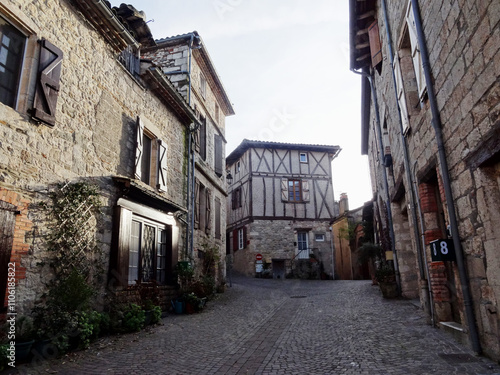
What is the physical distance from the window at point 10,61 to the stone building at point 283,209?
52.1 feet

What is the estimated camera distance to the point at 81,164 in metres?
5.81

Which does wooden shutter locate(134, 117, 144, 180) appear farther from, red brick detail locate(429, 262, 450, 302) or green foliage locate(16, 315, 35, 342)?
red brick detail locate(429, 262, 450, 302)

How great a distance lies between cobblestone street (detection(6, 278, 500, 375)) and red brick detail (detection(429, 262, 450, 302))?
0.47m

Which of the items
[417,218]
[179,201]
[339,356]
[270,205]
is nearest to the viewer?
A: [339,356]

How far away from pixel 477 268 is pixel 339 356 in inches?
71.7

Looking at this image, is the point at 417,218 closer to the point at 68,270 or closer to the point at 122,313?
the point at 122,313

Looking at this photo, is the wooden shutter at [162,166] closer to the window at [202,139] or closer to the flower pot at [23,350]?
the window at [202,139]

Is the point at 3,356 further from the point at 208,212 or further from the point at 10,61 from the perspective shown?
the point at 208,212

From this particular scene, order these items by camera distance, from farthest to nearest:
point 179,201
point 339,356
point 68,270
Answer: point 179,201
point 68,270
point 339,356

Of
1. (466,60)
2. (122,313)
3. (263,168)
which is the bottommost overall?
(122,313)

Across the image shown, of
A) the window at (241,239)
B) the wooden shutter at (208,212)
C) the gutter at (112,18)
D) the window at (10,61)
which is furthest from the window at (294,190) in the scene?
the window at (10,61)

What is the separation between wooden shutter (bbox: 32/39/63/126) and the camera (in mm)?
4945

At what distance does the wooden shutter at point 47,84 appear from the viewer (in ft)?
16.2

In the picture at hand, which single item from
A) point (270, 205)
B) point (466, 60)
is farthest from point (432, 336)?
point (270, 205)
